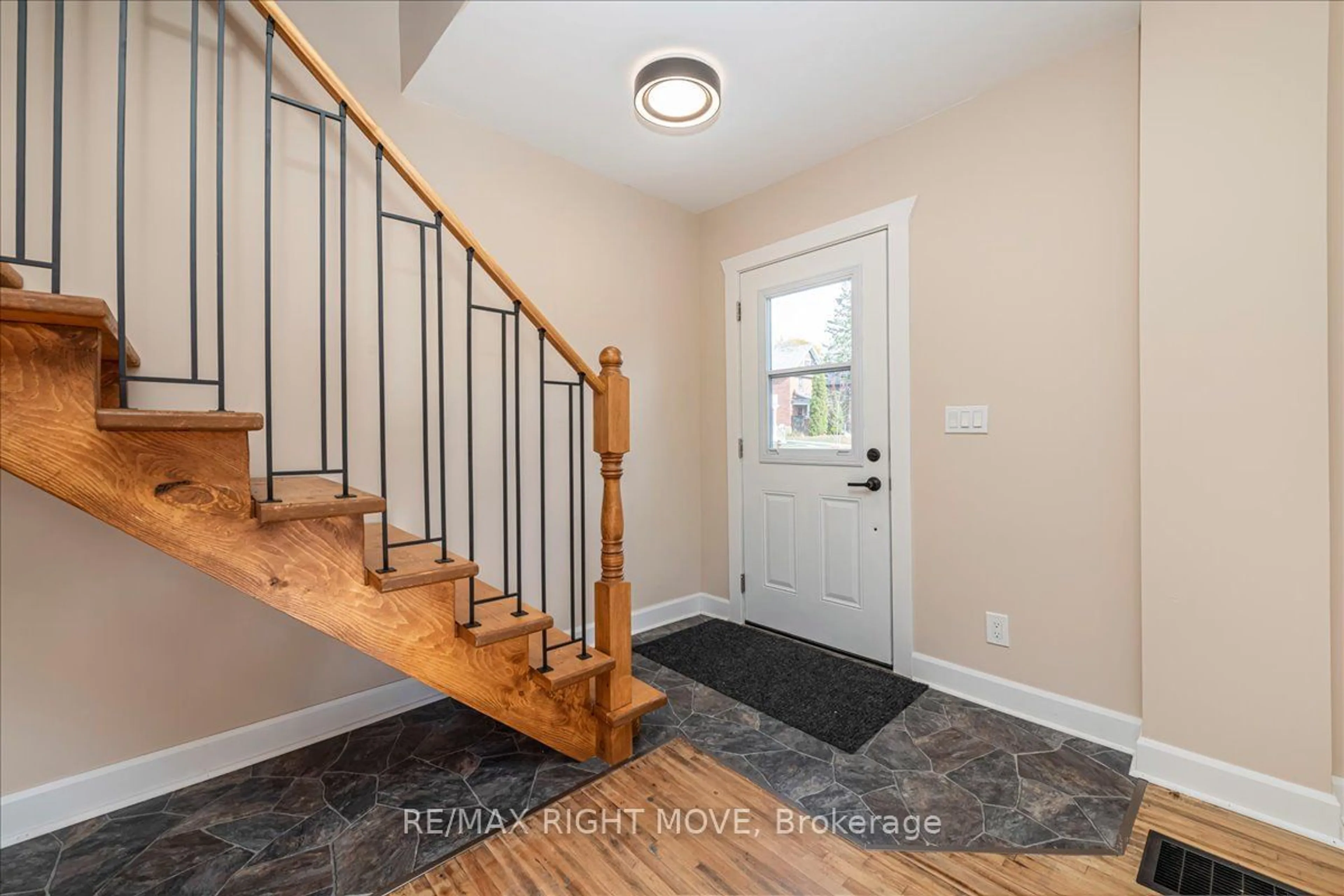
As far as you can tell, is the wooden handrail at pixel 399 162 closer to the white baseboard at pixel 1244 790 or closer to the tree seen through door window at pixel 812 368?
the tree seen through door window at pixel 812 368

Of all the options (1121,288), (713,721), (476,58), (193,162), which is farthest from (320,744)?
(1121,288)

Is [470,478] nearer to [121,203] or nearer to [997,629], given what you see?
[121,203]

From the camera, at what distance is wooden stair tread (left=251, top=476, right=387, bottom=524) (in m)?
1.27

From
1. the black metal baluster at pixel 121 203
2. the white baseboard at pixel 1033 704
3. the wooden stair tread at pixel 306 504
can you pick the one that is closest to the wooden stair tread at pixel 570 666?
the wooden stair tread at pixel 306 504

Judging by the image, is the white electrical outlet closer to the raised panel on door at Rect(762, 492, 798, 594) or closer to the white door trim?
the white door trim

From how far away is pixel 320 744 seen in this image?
81.6 inches

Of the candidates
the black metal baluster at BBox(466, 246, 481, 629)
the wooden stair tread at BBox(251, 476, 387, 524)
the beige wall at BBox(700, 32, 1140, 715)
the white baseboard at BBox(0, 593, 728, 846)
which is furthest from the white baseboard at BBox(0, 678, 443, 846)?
the beige wall at BBox(700, 32, 1140, 715)

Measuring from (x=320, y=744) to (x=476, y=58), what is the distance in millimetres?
2595

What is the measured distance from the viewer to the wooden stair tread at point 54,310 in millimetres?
987

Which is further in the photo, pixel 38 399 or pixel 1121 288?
pixel 1121 288

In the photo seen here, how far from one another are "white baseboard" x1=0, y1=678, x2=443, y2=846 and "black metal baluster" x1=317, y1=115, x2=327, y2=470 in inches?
36.4

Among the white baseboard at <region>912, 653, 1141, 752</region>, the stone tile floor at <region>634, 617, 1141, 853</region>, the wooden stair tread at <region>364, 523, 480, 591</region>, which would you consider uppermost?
the wooden stair tread at <region>364, 523, 480, 591</region>

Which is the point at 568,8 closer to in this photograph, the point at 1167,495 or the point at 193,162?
the point at 193,162

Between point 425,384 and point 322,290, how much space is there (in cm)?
40
